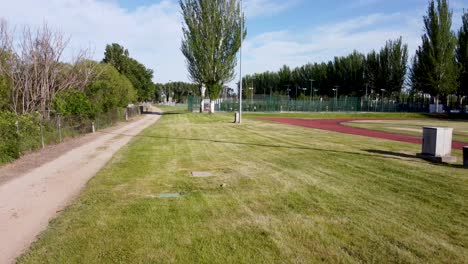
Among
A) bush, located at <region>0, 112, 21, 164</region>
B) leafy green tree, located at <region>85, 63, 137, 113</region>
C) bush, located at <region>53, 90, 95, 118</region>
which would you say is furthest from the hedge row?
leafy green tree, located at <region>85, 63, 137, 113</region>

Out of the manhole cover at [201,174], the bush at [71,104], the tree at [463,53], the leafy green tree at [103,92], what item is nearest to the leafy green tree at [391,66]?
the tree at [463,53]

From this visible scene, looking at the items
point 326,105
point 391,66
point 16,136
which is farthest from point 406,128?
point 391,66

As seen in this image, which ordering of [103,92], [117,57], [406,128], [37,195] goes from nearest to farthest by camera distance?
[37,195]
[103,92]
[406,128]
[117,57]

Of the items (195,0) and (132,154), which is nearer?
(132,154)

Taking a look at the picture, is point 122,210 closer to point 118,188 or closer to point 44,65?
point 118,188

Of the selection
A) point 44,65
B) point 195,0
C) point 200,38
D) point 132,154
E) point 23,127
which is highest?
point 195,0

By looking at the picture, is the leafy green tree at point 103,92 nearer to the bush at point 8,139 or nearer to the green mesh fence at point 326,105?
A: the bush at point 8,139

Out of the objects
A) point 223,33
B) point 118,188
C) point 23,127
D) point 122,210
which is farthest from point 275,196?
point 223,33

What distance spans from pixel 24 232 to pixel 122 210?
1.57 m

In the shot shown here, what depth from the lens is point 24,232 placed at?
5.82 m

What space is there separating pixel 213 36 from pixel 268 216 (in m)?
43.9

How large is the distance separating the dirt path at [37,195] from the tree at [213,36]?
117ft

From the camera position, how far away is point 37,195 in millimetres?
8227

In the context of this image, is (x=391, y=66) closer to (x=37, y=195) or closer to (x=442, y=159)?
(x=442, y=159)
